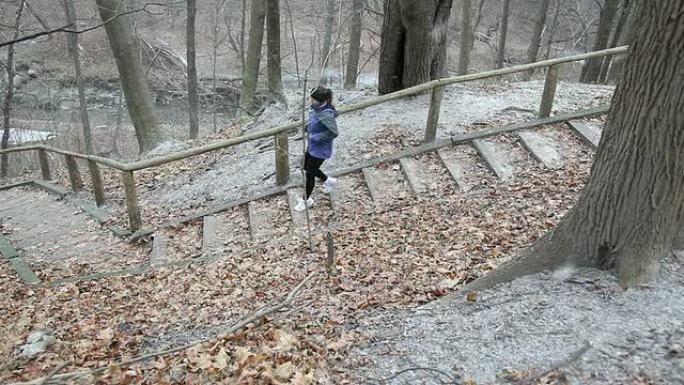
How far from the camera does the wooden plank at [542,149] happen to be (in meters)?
7.24

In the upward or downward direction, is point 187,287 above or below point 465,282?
below

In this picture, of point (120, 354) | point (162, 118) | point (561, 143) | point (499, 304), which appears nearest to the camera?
point (499, 304)

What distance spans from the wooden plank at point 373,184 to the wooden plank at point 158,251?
9.77 feet

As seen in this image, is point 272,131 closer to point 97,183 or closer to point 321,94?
point 321,94

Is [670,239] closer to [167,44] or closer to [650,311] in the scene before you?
[650,311]

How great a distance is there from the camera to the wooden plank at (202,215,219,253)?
7.08 metres

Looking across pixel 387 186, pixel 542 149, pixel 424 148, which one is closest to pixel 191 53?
pixel 424 148

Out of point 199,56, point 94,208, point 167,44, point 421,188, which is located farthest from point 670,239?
point 167,44

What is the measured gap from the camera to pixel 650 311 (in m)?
3.57

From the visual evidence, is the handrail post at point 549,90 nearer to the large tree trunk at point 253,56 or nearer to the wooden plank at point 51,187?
the large tree trunk at point 253,56

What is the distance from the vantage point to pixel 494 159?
753cm

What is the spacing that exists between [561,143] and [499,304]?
4495 mm

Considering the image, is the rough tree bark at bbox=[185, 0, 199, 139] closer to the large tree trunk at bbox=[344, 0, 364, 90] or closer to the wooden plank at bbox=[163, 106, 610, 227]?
the large tree trunk at bbox=[344, 0, 364, 90]

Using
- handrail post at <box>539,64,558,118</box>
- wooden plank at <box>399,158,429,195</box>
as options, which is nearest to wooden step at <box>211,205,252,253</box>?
wooden plank at <box>399,158,429,195</box>
